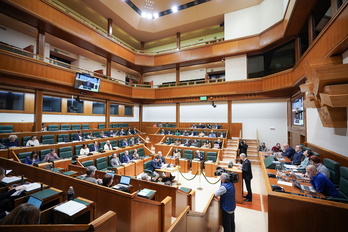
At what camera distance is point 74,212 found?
1.84m

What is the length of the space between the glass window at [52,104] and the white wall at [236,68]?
36.3 feet

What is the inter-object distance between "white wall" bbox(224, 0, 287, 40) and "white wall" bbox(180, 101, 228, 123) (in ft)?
16.3

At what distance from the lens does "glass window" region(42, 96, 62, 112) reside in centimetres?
859

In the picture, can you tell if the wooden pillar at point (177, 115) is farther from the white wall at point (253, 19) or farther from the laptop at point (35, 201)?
the laptop at point (35, 201)

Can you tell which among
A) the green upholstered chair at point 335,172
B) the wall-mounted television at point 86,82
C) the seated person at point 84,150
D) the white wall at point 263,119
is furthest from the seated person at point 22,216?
the white wall at point 263,119

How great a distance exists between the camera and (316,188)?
260 cm

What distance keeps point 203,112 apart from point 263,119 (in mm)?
4126

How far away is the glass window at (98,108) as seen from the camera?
440 inches

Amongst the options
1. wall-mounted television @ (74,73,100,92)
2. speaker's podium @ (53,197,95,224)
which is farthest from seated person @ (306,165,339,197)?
wall-mounted television @ (74,73,100,92)

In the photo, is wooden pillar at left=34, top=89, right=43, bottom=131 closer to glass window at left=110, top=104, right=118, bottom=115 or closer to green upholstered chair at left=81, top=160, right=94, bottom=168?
green upholstered chair at left=81, top=160, right=94, bottom=168

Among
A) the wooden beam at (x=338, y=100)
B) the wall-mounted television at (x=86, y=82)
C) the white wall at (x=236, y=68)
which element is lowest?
the wooden beam at (x=338, y=100)

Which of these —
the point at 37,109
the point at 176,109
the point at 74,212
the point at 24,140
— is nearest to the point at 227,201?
the point at 74,212

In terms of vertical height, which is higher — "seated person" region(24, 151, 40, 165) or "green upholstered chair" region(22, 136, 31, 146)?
"green upholstered chair" region(22, 136, 31, 146)

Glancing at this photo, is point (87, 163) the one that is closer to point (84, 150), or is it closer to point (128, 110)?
point (84, 150)
